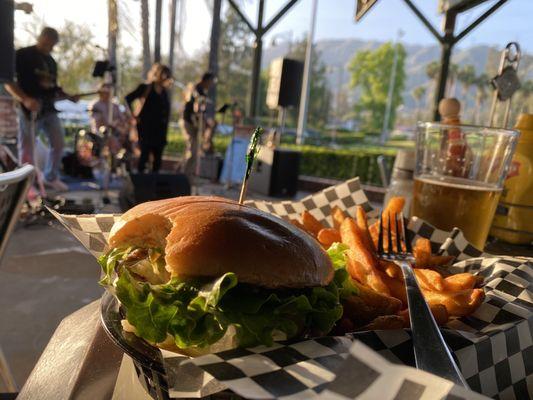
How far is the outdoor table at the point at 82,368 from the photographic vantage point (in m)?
0.87

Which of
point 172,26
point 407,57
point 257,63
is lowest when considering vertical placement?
point 257,63

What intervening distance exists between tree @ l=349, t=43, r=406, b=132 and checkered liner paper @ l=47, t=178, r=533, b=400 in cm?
3994

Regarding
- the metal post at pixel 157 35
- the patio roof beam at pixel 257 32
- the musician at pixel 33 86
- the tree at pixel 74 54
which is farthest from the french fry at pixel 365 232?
the tree at pixel 74 54

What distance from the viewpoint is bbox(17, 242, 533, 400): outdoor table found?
87 centimetres

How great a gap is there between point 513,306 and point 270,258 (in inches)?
22.5

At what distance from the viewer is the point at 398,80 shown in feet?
131

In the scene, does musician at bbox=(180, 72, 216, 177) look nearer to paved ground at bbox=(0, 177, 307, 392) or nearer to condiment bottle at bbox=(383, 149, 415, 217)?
paved ground at bbox=(0, 177, 307, 392)

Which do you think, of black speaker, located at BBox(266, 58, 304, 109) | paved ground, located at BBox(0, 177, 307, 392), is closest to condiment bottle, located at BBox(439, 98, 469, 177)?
paved ground, located at BBox(0, 177, 307, 392)

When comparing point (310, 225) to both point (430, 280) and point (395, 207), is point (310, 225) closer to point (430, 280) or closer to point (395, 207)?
point (395, 207)

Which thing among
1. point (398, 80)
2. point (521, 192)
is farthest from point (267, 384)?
point (398, 80)

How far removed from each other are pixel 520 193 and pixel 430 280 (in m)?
0.58

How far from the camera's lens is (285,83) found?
8531 mm

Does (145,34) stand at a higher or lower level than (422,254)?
higher

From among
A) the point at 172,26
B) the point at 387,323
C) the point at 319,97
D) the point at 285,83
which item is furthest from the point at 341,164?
the point at 319,97
